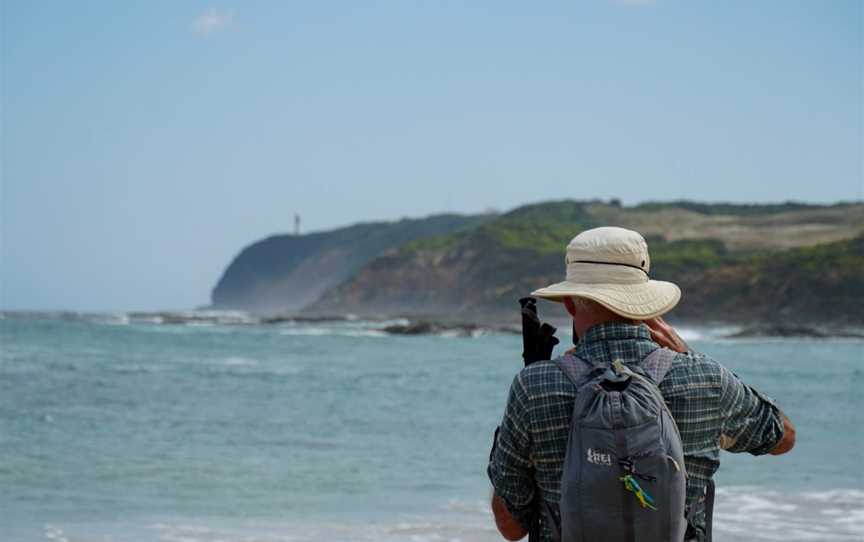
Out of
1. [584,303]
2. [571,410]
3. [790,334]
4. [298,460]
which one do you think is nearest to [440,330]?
[790,334]

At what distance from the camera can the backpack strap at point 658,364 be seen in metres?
2.71

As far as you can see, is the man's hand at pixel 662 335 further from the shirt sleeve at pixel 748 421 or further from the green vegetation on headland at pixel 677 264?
the green vegetation on headland at pixel 677 264

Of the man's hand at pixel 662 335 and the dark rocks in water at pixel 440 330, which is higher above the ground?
the man's hand at pixel 662 335

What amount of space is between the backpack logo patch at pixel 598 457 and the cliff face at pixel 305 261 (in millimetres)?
157939

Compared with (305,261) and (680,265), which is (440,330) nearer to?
(680,265)

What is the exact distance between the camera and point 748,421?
9.46 feet

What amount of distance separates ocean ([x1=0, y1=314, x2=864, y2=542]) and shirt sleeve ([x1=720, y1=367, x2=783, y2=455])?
5.49m

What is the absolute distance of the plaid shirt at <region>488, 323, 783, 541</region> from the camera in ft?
8.77

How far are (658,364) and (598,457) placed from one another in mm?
301

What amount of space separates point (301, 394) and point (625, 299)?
18.9 meters

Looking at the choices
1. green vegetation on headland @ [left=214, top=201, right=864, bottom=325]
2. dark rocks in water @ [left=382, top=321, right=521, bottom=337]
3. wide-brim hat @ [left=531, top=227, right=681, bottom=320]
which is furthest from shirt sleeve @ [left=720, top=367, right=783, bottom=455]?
green vegetation on headland @ [left=214, top=201, right=864, bottom=325]

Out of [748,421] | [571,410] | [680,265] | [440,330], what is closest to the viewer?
[571,410]

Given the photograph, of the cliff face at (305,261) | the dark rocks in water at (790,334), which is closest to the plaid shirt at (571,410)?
the dark rocks in water at (790,334)

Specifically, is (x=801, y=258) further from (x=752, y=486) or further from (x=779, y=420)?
(x=779, y=420)
